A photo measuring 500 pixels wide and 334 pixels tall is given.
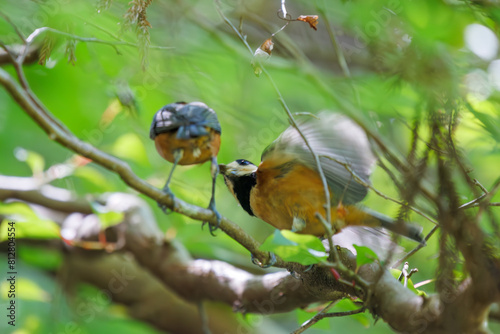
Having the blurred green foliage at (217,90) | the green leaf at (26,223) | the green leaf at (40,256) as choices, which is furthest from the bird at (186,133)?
the green leaf at (40,256)

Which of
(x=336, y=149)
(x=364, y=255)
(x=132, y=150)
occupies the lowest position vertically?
(x=132, y=150)

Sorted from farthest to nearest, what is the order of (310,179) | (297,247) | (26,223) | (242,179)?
1. (26,223)
2. (242,179)
3. (310,179)
4. (297,247)

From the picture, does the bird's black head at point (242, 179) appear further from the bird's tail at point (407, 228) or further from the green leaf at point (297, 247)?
the green leaf at point (297, 247)

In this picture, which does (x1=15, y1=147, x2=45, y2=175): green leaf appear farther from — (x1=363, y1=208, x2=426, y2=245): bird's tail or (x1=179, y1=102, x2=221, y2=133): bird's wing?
(x1=363, y1=208, x2=426, y2=245): bird's tail

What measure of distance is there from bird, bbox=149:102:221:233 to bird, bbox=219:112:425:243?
0.11 m

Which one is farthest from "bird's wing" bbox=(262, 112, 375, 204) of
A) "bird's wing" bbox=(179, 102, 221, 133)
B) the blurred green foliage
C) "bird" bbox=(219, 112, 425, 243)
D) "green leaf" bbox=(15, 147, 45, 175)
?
"green leaf" bbox=(15, 147, 45, 175)

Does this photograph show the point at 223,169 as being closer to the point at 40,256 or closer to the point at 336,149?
the point at 336,149

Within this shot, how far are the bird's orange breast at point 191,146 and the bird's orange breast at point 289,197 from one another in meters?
0.22

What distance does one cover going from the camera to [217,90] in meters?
2.41

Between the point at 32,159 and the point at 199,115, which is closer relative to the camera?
the point at 199,115

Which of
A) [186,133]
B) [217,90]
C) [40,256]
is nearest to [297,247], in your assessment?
[186,133]

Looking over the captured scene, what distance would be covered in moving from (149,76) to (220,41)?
0.39m

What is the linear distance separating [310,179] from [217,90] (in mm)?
963

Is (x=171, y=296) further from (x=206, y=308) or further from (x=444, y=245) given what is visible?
A: (x=444, y=245)
